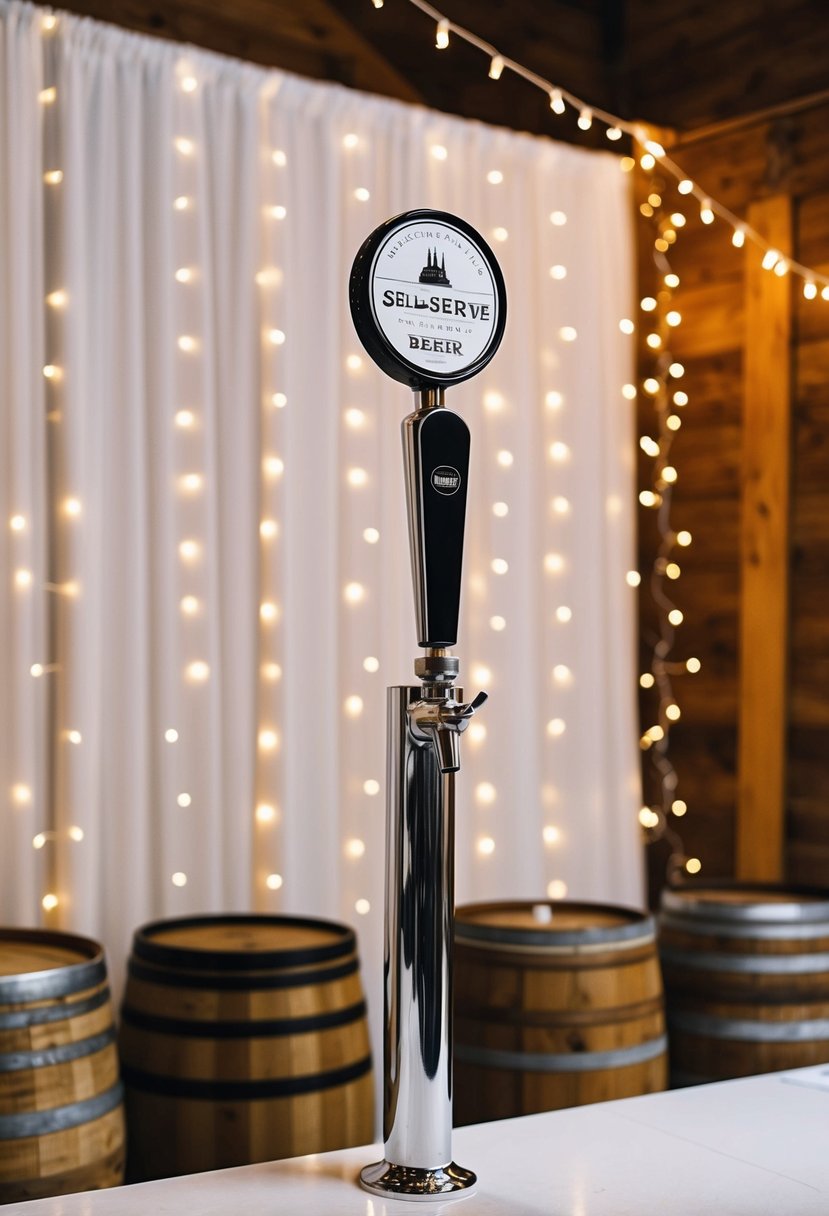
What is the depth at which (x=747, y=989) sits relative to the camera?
2.47 meters

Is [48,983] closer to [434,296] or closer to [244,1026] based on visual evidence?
[244,1026]

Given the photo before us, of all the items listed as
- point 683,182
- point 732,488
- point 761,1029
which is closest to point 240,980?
point 761,1029

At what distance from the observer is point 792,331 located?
324 cm

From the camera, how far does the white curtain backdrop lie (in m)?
2.56

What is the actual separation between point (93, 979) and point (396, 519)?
1.32 metres

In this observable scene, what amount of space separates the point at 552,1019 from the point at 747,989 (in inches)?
17.2

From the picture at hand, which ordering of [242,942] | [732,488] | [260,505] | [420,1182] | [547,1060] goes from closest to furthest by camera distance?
[420,1182] < [547,1060] < [242,942] < [260,505] < [732,488]

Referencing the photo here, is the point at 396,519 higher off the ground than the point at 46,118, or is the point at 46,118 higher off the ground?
the point at 46,118

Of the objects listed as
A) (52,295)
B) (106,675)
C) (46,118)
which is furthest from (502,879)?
(46,118)

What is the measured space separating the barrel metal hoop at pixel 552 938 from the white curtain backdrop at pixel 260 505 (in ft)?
1.99

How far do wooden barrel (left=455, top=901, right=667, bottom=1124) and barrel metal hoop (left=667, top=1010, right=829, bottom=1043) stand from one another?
0.18 meters

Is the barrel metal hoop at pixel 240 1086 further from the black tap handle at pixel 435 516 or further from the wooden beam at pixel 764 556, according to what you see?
the wooden beam at pixel 764 556

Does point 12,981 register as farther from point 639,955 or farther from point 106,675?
point 639,955

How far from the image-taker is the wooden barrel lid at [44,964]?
190 centimetres
